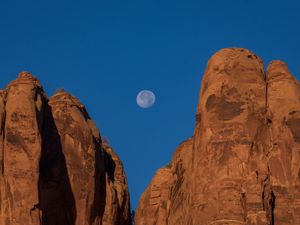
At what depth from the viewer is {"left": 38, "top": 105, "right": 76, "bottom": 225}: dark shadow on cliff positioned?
7100 cm

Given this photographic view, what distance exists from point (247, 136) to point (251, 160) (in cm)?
141

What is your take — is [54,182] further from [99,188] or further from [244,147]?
[244,147]

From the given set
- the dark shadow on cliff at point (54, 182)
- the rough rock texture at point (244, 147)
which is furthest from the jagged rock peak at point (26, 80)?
the rough rock texture at point (244, 147)

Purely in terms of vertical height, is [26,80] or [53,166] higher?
[26,80]

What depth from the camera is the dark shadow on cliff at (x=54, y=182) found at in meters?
71.0

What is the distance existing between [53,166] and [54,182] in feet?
2.92

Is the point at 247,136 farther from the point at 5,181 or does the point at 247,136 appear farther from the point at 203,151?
the point at 5,181

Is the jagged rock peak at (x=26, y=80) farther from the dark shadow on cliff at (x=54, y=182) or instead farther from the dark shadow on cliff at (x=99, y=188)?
the dark shadow on cliff at (x=99, y=188)

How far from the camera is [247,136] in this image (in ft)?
212

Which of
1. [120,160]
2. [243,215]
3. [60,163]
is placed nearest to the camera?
[243,215]

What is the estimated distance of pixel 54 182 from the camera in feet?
235

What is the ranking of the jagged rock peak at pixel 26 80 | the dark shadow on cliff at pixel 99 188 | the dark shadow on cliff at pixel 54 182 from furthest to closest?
the dark shadow on cliff at pixel 99 188, the dark shadow on cliff at pixel 54 182, the jagged rock peak at pixel 26 80

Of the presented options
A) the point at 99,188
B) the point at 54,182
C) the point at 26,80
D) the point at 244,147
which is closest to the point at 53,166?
the point at 54,182

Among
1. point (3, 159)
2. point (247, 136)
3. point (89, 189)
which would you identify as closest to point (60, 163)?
point (89, 189)
